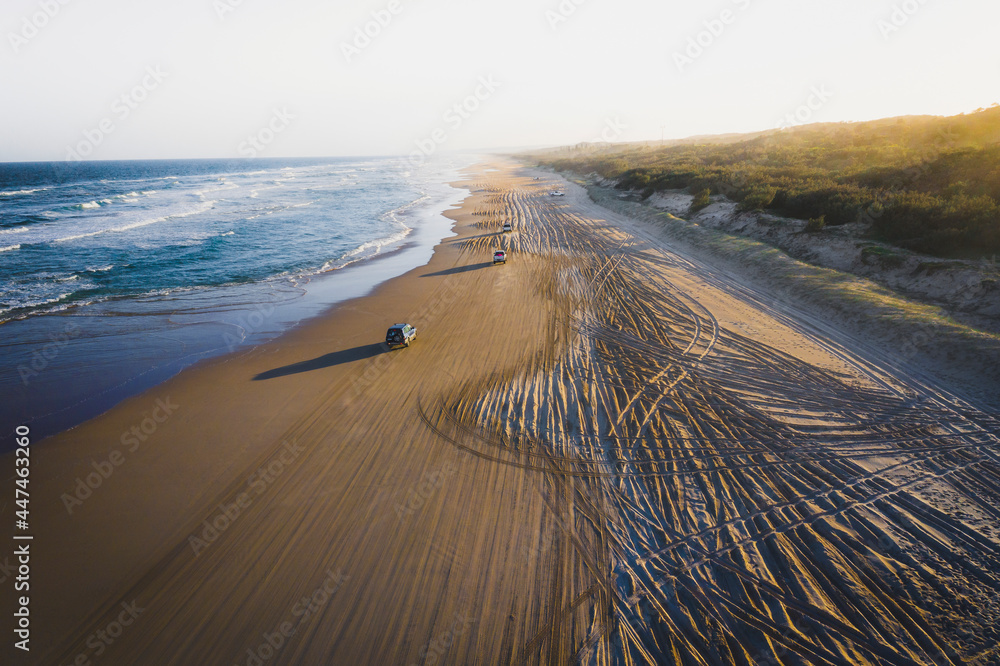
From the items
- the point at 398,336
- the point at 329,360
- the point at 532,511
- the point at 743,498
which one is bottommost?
the point at 532,511

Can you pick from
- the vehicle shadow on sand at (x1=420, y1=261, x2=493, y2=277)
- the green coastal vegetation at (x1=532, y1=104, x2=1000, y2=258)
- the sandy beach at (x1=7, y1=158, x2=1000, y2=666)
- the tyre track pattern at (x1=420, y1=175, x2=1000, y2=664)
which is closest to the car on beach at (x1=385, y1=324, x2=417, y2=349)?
the sandy beach at (x1=7, y1=158, x2=1000, y2=666)

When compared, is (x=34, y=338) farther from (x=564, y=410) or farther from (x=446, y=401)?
(x=564, y=410)

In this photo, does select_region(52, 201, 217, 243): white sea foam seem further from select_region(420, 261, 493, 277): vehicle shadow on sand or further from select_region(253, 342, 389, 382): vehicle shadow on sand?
select_region(253, 342, 389, 382): vehicle shadow on sand

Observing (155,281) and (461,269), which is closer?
(155,281)

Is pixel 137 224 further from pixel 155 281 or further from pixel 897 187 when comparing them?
pixel 897 187

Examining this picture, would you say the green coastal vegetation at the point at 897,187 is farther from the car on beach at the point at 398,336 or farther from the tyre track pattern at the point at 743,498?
the car on beach at the point at 398,336

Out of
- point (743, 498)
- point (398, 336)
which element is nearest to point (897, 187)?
point (743, 498)
